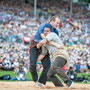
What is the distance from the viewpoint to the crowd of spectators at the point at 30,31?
18.6 meters

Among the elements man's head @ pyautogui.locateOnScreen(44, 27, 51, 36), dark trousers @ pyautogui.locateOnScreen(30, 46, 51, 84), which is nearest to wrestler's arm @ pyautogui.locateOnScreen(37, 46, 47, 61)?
dark trousers @ pyautogui.locateOnScreen(30, 46, 51, 84)

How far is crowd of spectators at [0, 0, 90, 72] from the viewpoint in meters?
18.6

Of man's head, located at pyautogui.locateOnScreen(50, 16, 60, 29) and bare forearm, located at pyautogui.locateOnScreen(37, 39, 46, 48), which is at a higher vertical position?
man's head, located at pyautogui.locateOnScreen(50, 16, 60, 29)

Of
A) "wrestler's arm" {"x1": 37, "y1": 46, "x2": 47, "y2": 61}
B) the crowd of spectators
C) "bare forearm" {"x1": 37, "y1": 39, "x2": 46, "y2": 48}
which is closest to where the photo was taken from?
"bare forearm" {"x1": 37, "y1": 39, "x2": 46, "y2": 48}

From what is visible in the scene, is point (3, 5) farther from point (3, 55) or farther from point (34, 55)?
point (34, 55)

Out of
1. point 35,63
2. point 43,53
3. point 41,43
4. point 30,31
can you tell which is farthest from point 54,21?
point 30,31

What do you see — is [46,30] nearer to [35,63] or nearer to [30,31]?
[35,63]

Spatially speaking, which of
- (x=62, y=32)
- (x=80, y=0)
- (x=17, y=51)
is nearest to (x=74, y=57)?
(x=17, y=51)

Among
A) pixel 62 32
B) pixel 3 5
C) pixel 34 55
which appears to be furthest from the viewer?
pixel 3 5

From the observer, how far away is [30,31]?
24.0 metres

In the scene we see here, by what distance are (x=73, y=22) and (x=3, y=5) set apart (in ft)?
21.3

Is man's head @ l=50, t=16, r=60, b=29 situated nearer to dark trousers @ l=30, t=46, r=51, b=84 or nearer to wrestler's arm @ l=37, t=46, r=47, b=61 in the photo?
wrestler's arm @ l=37, t=46, r=47, b=61

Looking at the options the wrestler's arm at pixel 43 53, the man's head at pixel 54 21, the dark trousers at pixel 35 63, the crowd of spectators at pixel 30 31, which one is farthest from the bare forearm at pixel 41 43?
the crowd of spectators at pixel 30 31

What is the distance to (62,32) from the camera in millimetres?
25484
